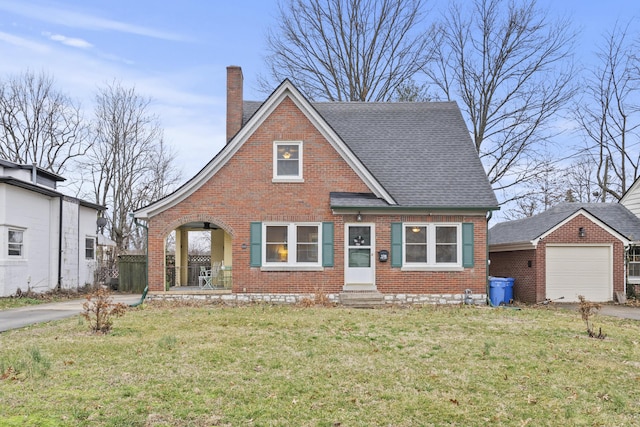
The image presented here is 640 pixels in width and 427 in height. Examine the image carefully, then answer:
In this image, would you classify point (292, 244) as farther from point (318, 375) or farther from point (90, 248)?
point (90, 248)

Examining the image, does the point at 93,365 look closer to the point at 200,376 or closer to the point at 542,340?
the point at 200,376

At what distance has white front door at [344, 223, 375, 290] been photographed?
16781 millimetres

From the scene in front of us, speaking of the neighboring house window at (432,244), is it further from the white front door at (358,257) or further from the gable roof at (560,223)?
the gable roof at (560,223)

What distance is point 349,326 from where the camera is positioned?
11570 millimetres

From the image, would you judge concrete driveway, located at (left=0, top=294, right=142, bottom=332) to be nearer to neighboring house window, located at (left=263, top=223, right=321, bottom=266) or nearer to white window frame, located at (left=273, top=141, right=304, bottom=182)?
neighboring house window, located at (left=263, top=223, right=321, bottom=266)

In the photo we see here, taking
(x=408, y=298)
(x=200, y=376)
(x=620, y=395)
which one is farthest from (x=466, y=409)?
(x=408, y=298)

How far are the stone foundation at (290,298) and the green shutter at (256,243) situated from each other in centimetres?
106

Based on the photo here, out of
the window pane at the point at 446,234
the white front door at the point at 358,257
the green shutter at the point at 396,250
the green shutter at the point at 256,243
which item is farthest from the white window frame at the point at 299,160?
the window pane at the point at 446,234

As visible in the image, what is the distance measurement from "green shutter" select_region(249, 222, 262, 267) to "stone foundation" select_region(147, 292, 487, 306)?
1.06 metres

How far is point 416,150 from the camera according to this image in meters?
19.1

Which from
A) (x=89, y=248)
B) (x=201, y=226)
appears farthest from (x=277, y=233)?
(x=89, y=248)

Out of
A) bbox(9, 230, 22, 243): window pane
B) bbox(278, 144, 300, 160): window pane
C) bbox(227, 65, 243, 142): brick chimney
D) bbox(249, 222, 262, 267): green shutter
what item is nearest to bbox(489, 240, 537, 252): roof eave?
bbox(278, 144, 300, 160): window pane

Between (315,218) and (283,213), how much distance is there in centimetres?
102

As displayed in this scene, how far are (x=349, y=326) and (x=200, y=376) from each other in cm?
501
